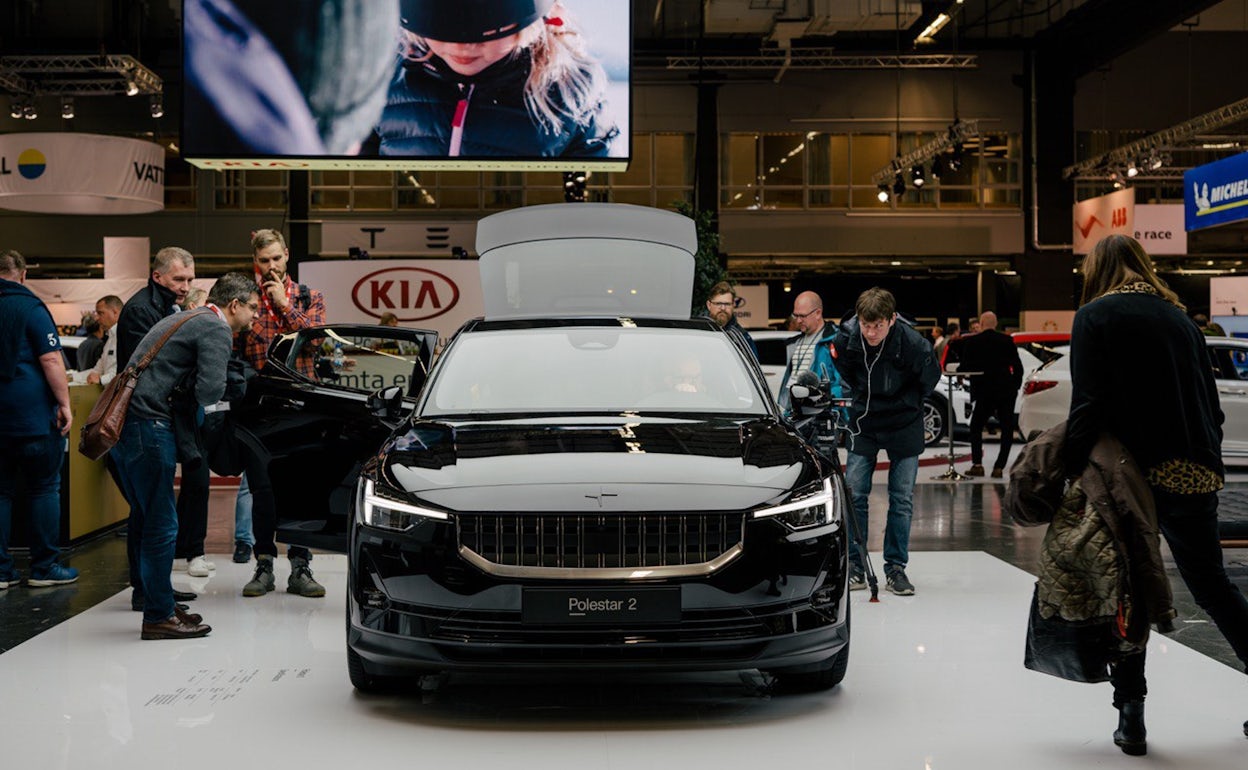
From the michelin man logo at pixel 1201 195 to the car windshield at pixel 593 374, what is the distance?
40.4 ft

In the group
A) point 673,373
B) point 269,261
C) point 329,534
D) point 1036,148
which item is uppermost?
point 1036,148

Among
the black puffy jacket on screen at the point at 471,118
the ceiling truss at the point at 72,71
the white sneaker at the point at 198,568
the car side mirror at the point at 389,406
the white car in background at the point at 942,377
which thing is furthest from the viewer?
the ceiling truss at the point at 72,71

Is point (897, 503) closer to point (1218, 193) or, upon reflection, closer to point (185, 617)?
point (185, 617)

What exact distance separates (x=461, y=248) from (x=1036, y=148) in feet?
58.9

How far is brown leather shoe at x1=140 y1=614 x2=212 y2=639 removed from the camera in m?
5.98

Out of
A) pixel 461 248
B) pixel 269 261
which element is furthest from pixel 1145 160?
pixel 269 261

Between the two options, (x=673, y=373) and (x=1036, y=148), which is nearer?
(x=673, y=373)

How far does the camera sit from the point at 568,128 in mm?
14578

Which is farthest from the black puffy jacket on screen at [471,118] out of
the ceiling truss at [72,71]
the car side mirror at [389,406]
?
the ceiling truss at [72,71]

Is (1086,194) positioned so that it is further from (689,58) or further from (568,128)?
(568,128)

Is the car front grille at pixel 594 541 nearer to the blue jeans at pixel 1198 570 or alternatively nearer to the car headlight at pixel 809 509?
the car headlight at pixel 809 509

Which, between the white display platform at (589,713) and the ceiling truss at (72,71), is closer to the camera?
the white display platform at (589,713)

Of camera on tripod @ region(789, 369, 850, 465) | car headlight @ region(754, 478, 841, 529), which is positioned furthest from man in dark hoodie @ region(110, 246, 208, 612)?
car headlight @ region(754, 478, 841, 529)

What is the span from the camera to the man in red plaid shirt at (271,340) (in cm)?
707
